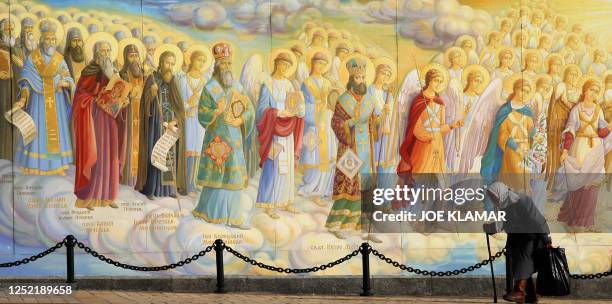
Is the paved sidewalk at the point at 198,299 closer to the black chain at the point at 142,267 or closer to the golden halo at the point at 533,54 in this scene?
the black chain at the point at 142,267

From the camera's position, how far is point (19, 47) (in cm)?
1844

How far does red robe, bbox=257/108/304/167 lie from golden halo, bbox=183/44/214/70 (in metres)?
1.04

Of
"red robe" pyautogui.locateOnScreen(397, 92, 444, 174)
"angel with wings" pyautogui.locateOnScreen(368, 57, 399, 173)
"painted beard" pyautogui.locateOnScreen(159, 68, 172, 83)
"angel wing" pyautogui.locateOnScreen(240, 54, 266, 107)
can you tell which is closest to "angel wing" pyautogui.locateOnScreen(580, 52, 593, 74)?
"red robe" pyautogui.locateOnScreen(397, 92, 444, 174)

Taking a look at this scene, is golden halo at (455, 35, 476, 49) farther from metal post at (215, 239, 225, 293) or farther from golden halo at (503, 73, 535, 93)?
metal post at (215, 239, 225, 293)

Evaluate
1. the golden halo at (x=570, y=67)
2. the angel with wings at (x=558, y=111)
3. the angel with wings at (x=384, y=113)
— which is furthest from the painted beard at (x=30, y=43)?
the golden halo at (x=570, y=67)

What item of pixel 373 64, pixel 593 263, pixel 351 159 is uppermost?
pixel 373 64

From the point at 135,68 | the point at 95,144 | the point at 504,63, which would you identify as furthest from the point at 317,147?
the point at 95,144

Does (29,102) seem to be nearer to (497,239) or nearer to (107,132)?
(107,132)

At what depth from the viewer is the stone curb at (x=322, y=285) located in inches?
696

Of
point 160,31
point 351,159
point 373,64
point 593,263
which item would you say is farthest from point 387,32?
point 593,263

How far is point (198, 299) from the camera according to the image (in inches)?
631

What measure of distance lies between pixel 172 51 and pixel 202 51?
416 millimetres

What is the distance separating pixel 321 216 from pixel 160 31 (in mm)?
3430

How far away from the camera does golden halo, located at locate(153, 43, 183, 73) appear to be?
60.8ft
